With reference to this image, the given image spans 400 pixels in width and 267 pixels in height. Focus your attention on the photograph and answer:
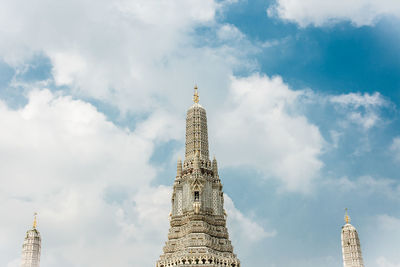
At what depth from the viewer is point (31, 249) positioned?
281 ft

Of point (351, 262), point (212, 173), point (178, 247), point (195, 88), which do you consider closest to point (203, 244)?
point (178, 247)

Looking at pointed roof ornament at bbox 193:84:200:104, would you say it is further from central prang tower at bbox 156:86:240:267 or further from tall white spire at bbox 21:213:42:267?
tall white spire at bbox 21:213:42:267

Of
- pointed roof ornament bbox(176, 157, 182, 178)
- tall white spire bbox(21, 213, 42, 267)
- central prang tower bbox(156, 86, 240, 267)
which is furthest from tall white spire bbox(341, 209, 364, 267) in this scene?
tall white spire bbox(21, 213, 42, 267)

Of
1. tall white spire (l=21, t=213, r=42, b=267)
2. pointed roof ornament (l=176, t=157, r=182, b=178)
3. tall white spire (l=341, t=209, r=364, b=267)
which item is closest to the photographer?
tall white spire (l=21, t=213, r=42, b=267)

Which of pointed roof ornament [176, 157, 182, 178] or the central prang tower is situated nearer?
the central prang tower

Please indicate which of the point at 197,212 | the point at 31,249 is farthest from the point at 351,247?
the point at 31,249

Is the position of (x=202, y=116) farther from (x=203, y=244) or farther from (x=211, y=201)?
(x=203, y=244)

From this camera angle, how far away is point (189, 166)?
106 m

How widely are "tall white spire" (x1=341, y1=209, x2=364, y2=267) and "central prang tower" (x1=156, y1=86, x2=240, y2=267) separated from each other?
18.9 m

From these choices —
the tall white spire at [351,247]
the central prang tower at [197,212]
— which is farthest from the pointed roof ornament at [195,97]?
the tall white spire at [351,247]

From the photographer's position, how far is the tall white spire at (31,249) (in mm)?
→ 85000

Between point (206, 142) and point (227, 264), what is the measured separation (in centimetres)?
2641

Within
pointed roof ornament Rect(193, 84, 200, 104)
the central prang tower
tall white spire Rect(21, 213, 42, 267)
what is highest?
pointed roof ornament Rect(193, 84, 200, 104)

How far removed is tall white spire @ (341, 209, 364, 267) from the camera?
9212cm
